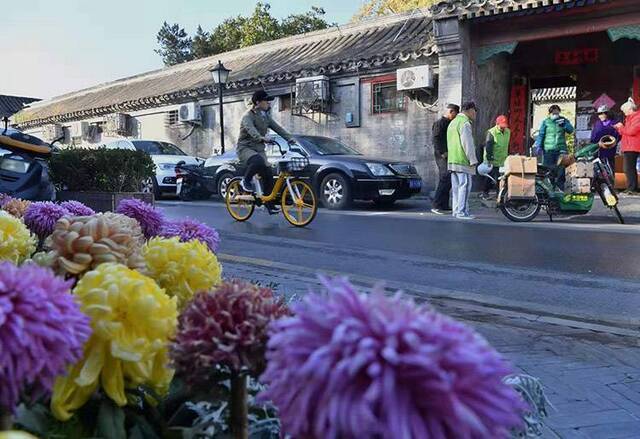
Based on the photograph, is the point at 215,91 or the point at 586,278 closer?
the point at 586,278

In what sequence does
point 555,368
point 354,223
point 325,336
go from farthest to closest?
1. point 354,223
2. point 555,368
3. point 325,336

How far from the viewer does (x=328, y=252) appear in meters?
6.86

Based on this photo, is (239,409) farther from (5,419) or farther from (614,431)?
(614,431)

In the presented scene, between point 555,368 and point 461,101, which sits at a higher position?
point 461,101

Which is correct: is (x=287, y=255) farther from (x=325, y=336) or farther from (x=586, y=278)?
(x=325, y=336)

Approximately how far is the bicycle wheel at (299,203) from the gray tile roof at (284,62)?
682cm

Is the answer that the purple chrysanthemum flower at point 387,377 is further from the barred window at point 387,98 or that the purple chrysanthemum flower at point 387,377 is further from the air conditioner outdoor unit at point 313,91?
the air conditioner outdoor unit at point 313,91

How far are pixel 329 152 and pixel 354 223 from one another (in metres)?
4.38

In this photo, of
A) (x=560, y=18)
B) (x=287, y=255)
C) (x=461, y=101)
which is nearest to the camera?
(x=287, y=255)

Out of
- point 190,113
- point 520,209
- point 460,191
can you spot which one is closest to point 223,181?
point 460,191

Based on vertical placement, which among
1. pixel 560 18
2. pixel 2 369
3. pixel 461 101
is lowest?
pixel 2 369

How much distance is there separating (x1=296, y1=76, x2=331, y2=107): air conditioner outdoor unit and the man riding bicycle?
7.37m

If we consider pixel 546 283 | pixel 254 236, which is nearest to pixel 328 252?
pixel 254 236

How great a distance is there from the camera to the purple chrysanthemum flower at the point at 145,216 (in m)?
1.95
